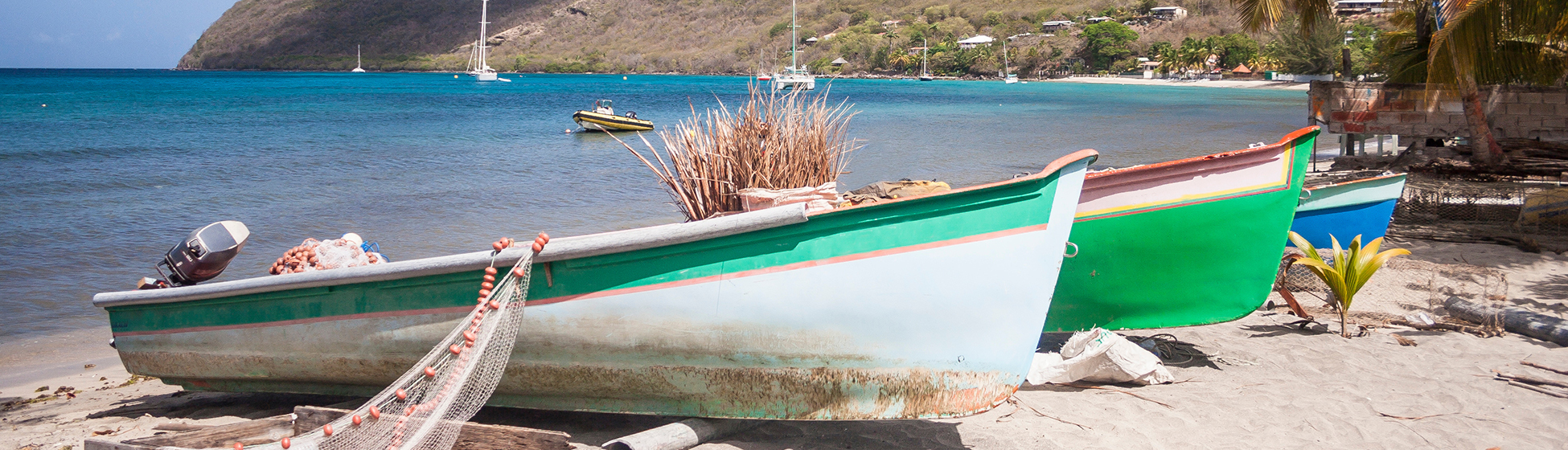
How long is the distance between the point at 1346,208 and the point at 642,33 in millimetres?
145424

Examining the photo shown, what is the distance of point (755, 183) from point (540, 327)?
1.30 meters

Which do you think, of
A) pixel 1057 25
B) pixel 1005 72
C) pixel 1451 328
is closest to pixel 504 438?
pixel 1451 328

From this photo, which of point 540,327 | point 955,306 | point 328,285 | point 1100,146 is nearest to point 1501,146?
point 955,306

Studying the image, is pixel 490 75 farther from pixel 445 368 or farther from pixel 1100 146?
pixel 445 368

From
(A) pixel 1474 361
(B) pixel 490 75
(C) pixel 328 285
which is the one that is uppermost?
(B) pixel 490 75

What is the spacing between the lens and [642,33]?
145875 mm

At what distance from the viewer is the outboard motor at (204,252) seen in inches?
177

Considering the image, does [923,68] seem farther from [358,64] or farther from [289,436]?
[289,436]

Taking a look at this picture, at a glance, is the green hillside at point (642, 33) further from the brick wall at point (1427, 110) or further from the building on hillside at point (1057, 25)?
the brick wall at point (1427, 110)

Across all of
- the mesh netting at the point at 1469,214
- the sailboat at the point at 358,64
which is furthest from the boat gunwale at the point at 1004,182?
the sailboat at the point at 358,64

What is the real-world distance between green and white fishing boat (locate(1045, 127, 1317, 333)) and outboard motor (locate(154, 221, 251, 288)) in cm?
459

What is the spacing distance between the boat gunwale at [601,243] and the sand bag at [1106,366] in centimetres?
138

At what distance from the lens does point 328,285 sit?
4.05 m

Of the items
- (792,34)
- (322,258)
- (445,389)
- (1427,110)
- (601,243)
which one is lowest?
(445,389)
